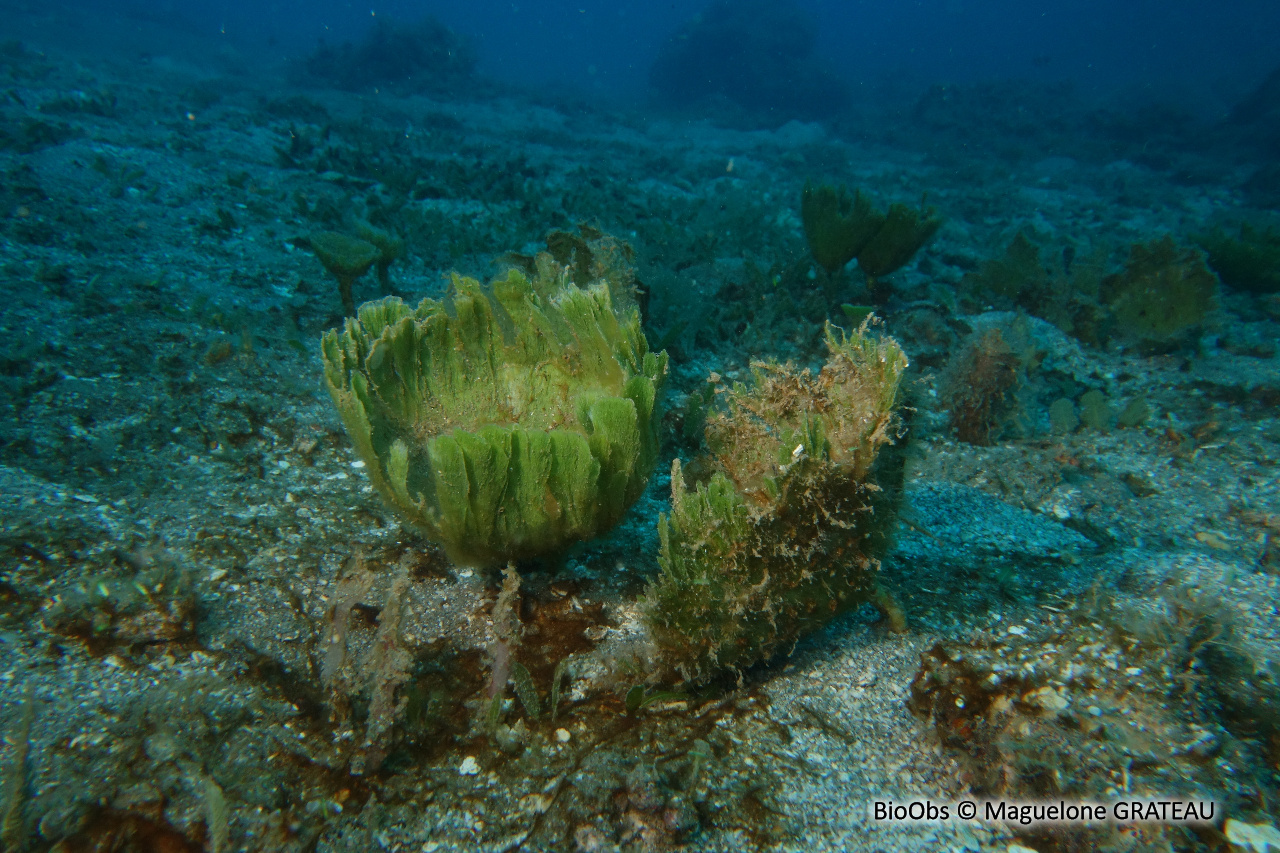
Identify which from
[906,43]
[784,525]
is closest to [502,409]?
[784,525]

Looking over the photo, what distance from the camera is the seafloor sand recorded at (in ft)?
5.46

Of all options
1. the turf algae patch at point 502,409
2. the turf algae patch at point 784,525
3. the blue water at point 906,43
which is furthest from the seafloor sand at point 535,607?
the blue water at point 906,43

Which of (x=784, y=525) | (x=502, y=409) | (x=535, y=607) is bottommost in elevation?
(x=535, y=607)

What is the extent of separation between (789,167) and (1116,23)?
101134mm

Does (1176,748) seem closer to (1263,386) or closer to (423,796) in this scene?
(423,796)

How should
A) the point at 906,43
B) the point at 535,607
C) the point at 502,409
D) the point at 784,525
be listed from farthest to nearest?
1. the point at 906,43
2. the point at 502,409
3. the point at 535,607
4. the point at 784,525

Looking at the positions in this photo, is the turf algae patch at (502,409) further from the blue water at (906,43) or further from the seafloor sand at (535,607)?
the blue water at (906,43)

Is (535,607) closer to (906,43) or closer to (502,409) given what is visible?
(502,409)

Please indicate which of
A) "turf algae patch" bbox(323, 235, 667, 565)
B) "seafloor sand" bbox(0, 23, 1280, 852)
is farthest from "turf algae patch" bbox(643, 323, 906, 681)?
"turf algae patch" bbox(323, 235, 667, 565)

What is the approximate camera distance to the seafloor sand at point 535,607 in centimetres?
166

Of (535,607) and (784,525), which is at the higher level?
(784,525)

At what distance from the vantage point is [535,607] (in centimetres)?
240

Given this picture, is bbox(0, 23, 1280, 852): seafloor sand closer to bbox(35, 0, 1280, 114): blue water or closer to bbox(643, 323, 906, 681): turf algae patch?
bbox(643, 323, 906, 681): turf algae patch

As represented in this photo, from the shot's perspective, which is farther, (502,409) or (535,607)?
(502,409)
